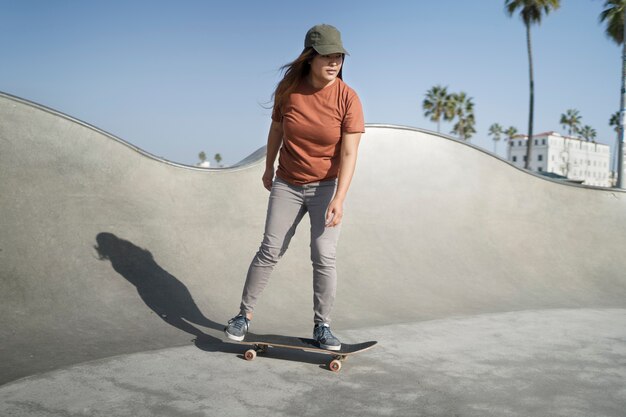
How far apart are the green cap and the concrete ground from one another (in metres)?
1.87

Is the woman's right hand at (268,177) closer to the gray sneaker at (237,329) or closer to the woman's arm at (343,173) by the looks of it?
the woman's arm at (343,173)

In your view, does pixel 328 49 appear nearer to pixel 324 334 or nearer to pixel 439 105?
A: pixel 324 334

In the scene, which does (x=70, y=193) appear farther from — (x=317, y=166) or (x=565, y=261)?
(x=565, y=261)

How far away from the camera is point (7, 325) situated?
358 cm

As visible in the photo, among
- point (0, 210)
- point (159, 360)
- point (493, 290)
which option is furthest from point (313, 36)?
point (493, 290)

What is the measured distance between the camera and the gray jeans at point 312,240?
323cm

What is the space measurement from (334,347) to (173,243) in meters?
2.47

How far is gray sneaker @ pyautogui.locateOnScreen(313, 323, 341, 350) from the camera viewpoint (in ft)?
10.5

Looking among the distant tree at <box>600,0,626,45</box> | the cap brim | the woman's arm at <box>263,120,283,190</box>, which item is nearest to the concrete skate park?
the woman's arm at <box>263,120,283,190</box>

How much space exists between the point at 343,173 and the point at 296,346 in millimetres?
1101

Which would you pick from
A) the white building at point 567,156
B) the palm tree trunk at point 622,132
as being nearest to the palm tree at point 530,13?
the palm tree trunk at point 622,132

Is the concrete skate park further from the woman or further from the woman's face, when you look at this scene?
the woman's face

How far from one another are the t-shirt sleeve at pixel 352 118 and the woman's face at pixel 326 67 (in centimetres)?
17

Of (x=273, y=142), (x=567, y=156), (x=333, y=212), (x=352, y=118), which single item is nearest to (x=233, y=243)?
(x=273, y=142)
